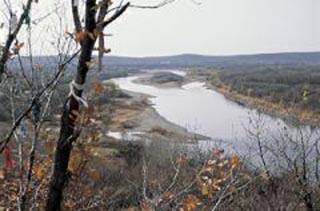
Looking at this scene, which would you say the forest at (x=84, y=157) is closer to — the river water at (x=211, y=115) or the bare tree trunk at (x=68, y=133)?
the bare tree trunk at (x=68, y=133)

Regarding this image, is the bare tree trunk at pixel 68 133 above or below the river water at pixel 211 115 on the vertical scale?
above

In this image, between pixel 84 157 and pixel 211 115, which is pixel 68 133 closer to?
pixel 84 157

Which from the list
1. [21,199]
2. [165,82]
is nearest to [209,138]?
[21,199]

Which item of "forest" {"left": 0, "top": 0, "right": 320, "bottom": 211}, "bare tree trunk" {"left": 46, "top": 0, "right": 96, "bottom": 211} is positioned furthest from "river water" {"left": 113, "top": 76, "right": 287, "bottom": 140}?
"bare tree trunk" {"left": 46, "top": 0, "right": 96, "bottom": 211}

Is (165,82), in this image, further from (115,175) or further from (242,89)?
(115,175)

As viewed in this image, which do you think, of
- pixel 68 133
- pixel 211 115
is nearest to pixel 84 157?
pixel 68 133

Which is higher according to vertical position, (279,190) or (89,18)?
(89,18)

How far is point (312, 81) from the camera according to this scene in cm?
6444

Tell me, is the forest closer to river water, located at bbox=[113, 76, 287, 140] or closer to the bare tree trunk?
the bare tree trunk

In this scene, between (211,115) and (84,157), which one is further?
(211,115)

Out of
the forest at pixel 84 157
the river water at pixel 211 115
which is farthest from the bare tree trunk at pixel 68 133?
the river water at pixel 211 115

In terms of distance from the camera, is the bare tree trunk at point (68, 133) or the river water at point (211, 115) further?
the river water at point (211, 115)

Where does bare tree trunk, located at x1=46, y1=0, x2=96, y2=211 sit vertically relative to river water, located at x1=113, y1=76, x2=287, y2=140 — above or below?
above

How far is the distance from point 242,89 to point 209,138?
31.9 meters
